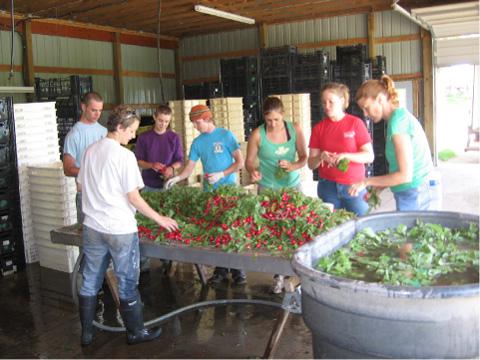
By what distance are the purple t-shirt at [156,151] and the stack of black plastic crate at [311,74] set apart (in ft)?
17.8

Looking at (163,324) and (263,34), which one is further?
(263,34)

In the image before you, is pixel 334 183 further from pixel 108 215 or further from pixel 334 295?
pixel 334 295

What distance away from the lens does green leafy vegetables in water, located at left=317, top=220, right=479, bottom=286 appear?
211 cm

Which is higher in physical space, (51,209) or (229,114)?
(229,114)

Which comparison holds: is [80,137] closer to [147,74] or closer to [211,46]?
[147,74]

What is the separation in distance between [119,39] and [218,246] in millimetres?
12845

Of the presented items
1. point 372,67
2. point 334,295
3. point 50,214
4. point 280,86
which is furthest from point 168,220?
point 372,67

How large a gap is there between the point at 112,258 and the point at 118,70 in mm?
11956

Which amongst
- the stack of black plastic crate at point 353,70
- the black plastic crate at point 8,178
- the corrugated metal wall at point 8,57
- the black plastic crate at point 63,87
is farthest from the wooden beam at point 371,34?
the black plastic crate at point 8,178

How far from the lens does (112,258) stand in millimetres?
3920

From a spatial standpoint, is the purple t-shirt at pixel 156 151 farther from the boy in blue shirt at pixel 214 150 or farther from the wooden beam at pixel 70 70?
the wooden beam at pixel 70 70

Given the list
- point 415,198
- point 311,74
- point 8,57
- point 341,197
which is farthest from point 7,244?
point 8,57

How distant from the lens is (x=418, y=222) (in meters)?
2.87

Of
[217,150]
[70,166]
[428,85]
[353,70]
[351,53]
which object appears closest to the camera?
[70,166]
